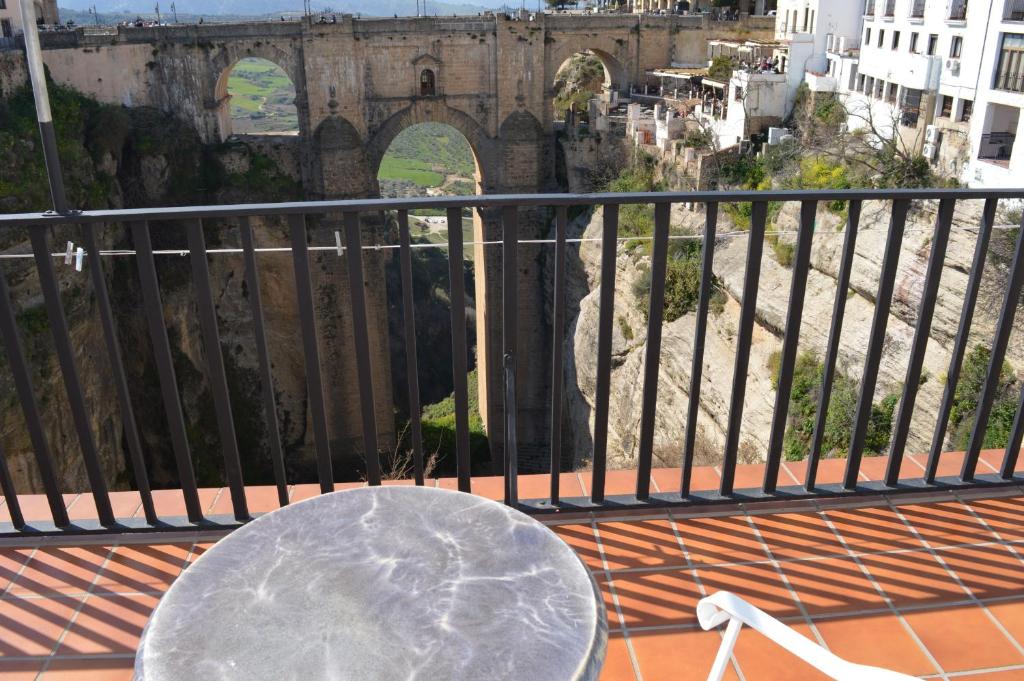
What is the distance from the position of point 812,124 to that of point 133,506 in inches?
684

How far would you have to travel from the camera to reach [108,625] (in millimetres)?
1900

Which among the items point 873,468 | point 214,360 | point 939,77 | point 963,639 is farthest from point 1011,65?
point 214,360

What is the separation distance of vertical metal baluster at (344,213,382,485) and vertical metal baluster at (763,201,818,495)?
3.38 ft

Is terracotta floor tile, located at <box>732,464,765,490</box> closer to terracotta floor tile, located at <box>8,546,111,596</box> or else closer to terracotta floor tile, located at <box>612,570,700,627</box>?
terracotta floor tile, located at <box>612,570,700,627</box>

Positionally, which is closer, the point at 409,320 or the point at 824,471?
the point at 409,320

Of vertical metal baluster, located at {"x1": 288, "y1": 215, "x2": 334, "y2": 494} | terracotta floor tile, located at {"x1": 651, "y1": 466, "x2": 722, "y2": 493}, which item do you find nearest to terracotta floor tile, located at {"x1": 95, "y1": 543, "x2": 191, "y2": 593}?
vertical metal baluster, located at {"x1": 288, "y1": 215, "x2": 334, "y2": 494}

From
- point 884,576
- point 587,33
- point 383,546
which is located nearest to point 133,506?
point 383,546

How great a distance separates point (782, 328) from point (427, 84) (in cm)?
1348

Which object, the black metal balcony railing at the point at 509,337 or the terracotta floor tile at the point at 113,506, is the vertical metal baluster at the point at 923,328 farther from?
the terracotta floor tile at the point at 113,506

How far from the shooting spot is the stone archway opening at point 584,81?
77.3 feet

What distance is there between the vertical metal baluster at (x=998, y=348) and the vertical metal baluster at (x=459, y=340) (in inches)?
54.4

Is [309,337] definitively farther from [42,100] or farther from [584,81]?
[584,81]

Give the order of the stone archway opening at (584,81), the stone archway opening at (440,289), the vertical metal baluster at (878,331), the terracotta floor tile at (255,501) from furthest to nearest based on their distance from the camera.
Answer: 1. the stone archway opening at (584,81)
2. the stone archway opening at (440,289)
3. the terracotta floor tile at (255,501)
4. the vertical metal baluster at (878,331)

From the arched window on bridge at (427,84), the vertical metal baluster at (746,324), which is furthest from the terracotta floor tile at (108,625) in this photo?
the arched window on bridge at (427,84)
